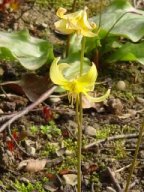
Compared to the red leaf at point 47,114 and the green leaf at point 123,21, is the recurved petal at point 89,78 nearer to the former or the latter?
the red leaf at point 47,114

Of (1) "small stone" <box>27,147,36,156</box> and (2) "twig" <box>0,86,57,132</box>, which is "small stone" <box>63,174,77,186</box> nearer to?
(1) "small stone" <box>27,147,36,156</box>

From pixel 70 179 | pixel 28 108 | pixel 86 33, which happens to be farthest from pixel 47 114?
pixel 86 33

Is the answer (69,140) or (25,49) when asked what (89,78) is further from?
(25,49)

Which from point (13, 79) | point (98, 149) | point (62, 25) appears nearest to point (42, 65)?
point (13, 79)

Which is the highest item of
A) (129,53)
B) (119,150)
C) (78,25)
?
(78,25)

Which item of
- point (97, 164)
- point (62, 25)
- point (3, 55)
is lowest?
point (97, 164)

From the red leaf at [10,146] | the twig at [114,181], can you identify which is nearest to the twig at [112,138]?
the twig at [114,181]

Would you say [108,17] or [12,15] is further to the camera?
[12,15]

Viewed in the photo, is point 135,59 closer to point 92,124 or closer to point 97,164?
point 92,124
